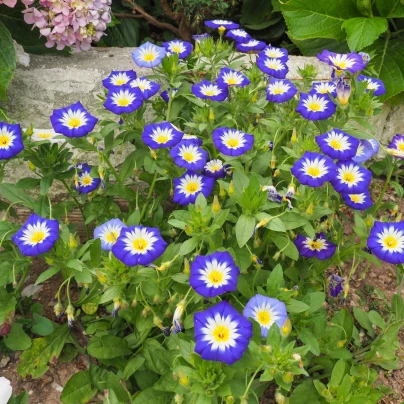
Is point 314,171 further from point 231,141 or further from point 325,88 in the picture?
point 325,88

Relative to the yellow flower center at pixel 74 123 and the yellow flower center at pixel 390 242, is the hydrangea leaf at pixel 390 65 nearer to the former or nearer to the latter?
the yellow flower center at pixel 390 242

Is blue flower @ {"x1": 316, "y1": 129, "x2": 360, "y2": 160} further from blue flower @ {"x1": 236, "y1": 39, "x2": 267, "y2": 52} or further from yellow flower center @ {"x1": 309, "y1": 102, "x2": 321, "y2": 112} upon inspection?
blue flower @ {"x1": 236, "y1": 39, "x2": 267, "y2": 52}

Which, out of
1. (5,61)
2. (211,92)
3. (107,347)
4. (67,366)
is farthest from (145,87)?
(67,366)

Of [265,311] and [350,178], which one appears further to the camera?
[350,178]

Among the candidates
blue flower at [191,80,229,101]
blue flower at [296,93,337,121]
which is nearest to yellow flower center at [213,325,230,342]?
blue flower at [296,93,337,121]

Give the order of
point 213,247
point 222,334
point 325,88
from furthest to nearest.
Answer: point 325,88, point 213,247, point 222,334

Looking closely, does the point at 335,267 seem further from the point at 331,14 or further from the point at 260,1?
the point at 260,1

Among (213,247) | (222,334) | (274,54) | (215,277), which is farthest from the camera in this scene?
(274,54)
